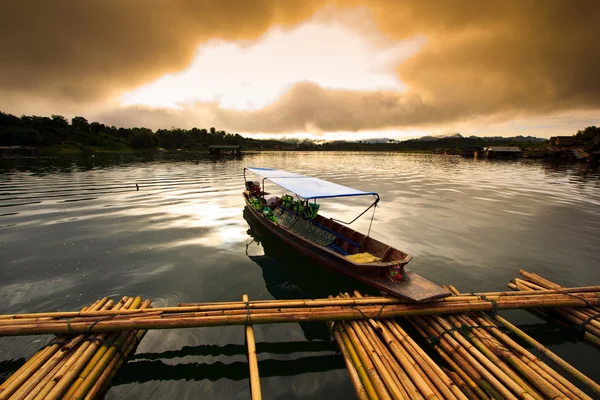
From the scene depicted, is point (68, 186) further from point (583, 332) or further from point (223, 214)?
point (583, 332)

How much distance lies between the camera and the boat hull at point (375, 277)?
791cm

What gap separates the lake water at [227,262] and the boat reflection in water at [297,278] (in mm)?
77

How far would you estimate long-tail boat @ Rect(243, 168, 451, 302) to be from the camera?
8523 millimetres

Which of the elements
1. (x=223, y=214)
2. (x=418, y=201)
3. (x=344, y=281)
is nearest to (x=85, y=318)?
(x=344, y=281)

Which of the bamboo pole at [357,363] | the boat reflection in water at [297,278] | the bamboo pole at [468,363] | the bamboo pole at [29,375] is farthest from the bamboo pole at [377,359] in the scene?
the bamboo pole at [29,375]

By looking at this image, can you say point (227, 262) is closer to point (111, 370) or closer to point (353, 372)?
point (111, 370)

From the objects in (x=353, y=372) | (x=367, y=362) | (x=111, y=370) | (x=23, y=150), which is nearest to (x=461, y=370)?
(x=367, y=362)

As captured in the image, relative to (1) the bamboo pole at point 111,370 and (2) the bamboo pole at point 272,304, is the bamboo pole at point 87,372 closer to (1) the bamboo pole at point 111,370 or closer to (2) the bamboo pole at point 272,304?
(1) the bamboo pole at point 111,370

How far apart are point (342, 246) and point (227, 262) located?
6145 millimetres

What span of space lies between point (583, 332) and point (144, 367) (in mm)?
13891

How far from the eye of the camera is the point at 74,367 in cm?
541

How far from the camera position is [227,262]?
12211mm

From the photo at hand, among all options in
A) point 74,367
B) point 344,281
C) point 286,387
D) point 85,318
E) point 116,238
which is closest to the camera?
point 74,367

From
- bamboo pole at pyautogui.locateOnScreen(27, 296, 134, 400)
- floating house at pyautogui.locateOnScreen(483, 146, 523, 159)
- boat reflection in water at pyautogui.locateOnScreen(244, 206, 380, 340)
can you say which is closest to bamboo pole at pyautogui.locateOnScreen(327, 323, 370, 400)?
boat reflection in water at pyautogui.locateOnScreen(244, 206, 380, 340)
